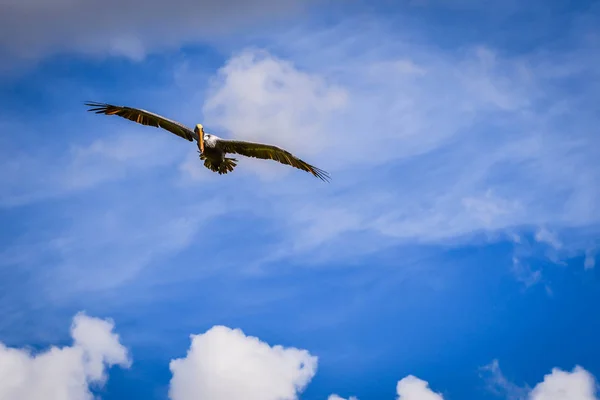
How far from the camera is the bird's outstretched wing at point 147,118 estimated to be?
41.6 metres

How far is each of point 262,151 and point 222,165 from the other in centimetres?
226

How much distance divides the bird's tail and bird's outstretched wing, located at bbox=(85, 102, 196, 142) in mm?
1810

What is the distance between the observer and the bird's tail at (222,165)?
132 feet

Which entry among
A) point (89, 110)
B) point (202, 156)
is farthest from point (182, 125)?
point (89, 110)

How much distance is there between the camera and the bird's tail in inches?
1585

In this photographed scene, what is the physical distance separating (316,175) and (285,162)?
2650mm

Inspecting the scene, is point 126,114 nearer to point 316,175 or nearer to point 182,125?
point 182,125

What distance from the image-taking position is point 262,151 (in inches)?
1612

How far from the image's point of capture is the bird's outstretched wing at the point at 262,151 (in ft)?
132

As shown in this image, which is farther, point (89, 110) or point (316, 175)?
point (89, 110)

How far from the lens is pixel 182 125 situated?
41438mm

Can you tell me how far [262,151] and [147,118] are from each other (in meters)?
6.64

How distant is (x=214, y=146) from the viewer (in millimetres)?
40031

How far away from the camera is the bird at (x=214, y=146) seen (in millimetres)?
39894
